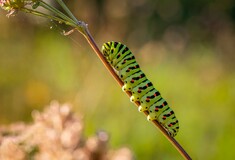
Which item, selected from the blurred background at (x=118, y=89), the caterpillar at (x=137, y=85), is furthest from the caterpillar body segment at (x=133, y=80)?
the blurred background at (x=118, y=89)

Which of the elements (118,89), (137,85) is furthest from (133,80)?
(118,89)

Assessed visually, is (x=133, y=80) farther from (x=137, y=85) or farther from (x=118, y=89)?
(x=118, y=89)

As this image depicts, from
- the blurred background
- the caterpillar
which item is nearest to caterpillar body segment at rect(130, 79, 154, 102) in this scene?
the caterpillar

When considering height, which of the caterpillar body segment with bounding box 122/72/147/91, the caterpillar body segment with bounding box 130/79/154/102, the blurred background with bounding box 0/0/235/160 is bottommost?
the caterpillar body segment with bounding box 130/79/154/102

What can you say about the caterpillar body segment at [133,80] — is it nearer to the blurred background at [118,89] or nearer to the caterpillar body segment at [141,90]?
the caterpillar body segment at [141,90]

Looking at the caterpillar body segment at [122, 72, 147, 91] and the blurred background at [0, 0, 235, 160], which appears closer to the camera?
the caterpillar body segment at [122, 72, 147, 91]

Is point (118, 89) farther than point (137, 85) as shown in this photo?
Yes

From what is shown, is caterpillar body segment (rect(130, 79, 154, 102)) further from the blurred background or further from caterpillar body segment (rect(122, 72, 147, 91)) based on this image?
the blurred background
